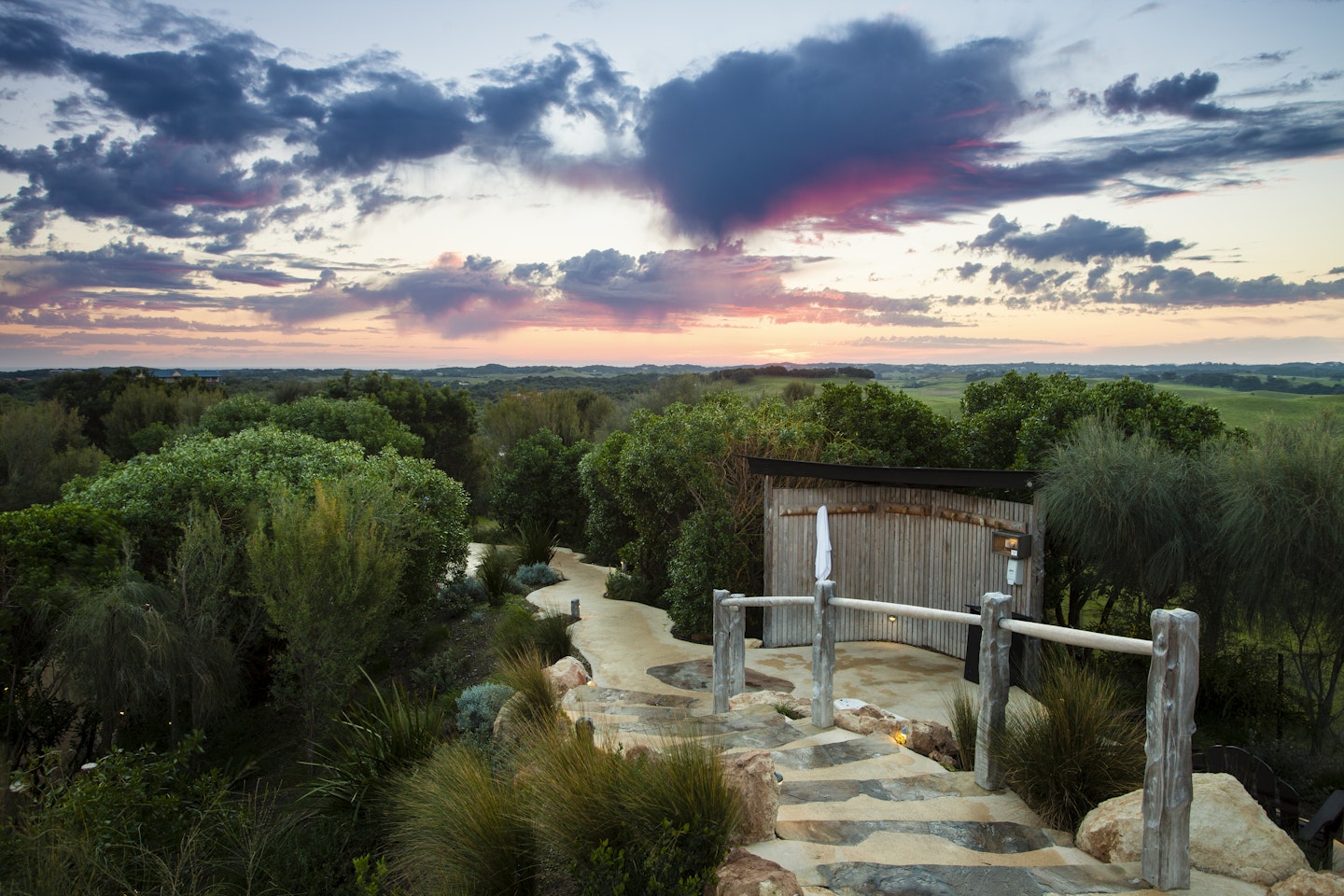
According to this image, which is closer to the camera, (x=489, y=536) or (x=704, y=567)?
(x=704, y=567)

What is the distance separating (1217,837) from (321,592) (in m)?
8.41

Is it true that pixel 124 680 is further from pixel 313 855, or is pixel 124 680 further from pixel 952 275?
pixel 952 275

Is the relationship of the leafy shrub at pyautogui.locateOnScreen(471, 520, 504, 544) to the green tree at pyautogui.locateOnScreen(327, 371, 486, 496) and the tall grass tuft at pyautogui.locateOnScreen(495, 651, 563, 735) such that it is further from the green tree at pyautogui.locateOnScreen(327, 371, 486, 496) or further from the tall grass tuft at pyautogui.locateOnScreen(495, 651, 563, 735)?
the tall grass tuft at pyautogui.locateOnScreen(495, 651, 563, 735)

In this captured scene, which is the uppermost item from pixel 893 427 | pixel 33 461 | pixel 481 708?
pixel 893 427

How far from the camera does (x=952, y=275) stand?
1884 cm

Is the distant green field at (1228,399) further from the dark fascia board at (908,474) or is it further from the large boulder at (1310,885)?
the large boulder at (1310,885)

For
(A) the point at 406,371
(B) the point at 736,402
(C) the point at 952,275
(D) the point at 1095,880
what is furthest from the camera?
(A) the point at 406,371

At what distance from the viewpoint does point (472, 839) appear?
3.63m

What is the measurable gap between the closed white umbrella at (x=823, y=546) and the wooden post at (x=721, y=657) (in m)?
2.33

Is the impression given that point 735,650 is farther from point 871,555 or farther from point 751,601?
point 871,555

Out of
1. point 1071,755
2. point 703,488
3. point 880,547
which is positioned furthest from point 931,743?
point 703,488

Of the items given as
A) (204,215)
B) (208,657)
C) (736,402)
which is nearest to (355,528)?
(208,657)

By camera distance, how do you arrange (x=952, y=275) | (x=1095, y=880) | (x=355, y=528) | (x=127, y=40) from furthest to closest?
(x=952, y=275) < (x=127, y=40) < (x=355, y=528) < (x=1095, y=880)

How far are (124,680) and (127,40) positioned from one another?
1402cm
